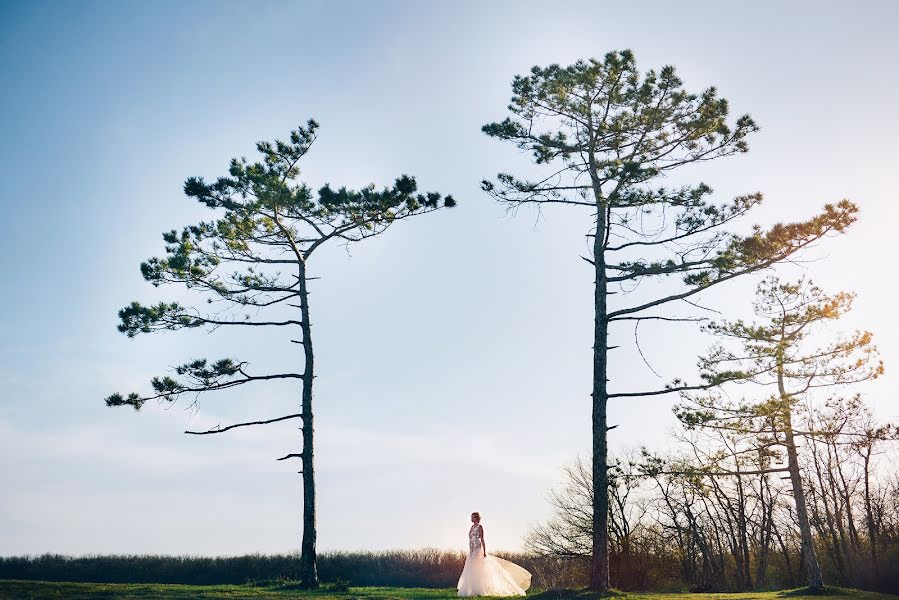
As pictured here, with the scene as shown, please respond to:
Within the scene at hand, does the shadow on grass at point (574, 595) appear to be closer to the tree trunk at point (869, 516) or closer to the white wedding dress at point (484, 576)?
the white wedding dress at point (484, 576)

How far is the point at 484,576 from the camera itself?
16.4 metres

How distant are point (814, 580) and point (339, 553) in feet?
57.9

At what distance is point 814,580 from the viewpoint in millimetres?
23797

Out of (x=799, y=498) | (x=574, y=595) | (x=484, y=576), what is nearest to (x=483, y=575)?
(x=484, y=576)

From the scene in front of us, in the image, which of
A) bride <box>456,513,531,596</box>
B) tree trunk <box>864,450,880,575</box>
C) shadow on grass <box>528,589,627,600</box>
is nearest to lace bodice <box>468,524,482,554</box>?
bride <box>456,513,531,596</box>

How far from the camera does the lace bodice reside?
1694 cm

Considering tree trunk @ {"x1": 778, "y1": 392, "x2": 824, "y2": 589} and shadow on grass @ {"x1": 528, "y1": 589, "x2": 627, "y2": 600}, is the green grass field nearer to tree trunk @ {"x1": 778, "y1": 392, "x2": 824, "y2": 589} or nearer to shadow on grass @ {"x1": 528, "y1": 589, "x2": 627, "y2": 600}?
shadow on grass @ {"x1": 528, "y1": 589, "x2": 627, "y2": 600}

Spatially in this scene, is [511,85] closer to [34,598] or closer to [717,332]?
[717,332]

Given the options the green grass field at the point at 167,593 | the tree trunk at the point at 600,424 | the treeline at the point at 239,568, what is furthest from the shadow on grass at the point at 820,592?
the treeline at the point at 239,568

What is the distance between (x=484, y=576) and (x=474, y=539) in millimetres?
924

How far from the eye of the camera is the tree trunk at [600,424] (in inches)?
633

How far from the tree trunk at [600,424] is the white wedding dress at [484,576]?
1985 mm

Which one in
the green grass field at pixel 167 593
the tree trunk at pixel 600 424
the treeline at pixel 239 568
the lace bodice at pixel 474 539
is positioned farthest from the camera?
the treeline at pixel 239 568

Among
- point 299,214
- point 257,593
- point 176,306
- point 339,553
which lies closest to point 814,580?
point 339,553
